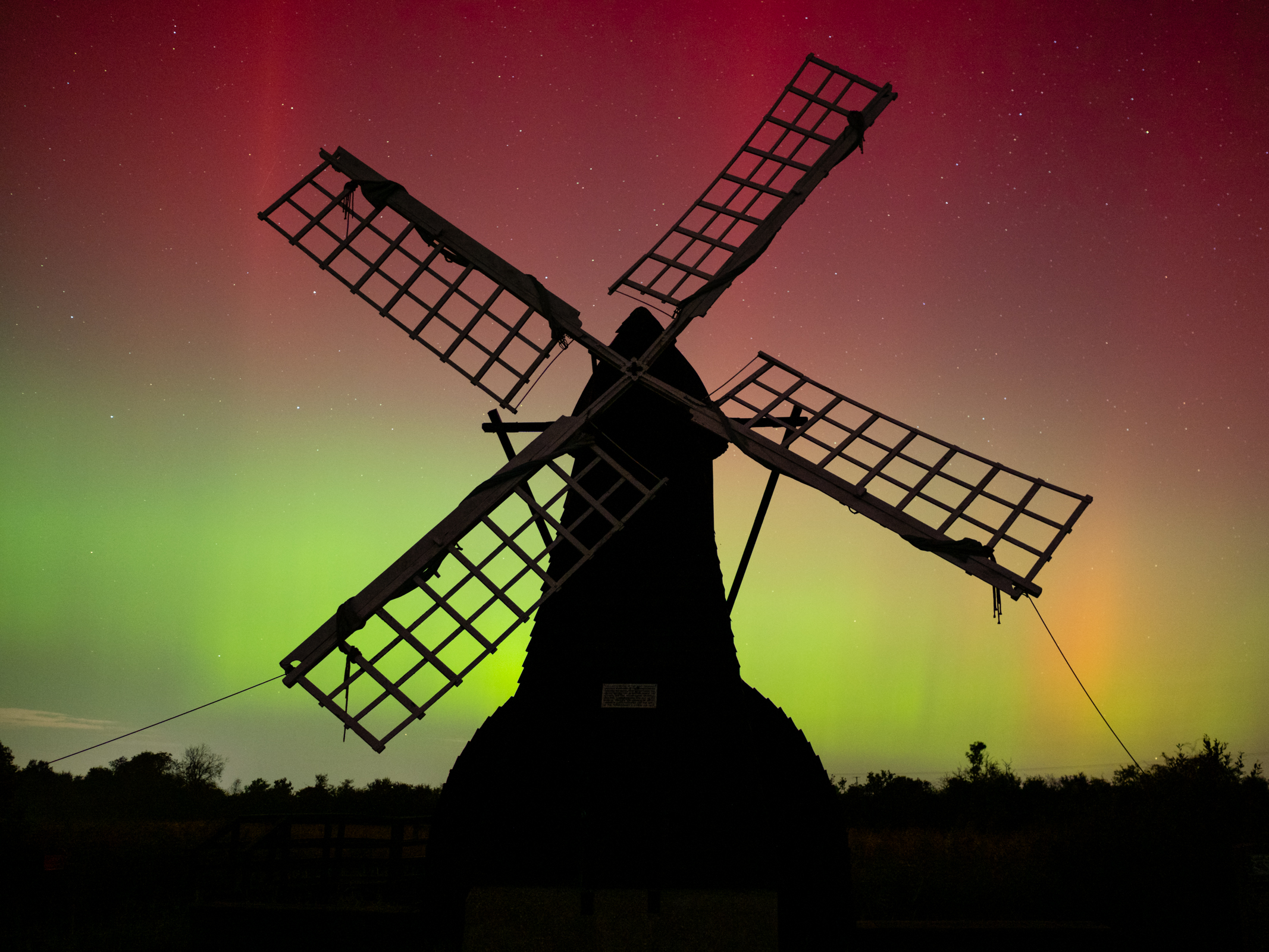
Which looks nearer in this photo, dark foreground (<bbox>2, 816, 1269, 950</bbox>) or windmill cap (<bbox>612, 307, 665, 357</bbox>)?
dark foreground (<bbox>2, 816, 1269, 950</bbox>)

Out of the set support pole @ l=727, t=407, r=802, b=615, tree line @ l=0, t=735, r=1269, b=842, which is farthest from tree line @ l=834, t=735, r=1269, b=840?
support pole @ l=727, t=407, r=802, b=615

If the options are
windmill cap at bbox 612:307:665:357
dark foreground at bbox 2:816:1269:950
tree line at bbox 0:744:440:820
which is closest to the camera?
dark foreground at bbox 2:816:1269:950

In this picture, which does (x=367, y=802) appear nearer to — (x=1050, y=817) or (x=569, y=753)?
(x=1050, y=817)

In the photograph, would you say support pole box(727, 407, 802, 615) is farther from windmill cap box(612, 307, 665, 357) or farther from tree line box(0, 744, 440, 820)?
tree line box(0, 744, 440, 820)

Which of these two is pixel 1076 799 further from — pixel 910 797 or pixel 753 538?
pixel 753 538

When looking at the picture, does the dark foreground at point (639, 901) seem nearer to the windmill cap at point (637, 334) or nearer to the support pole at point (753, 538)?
the support pole at point (753, 538)

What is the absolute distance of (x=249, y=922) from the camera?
36.1 feet

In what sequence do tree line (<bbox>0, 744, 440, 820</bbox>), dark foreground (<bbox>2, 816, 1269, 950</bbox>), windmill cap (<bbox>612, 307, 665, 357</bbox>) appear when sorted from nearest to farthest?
dark foreground (<bbox>2, 816, 1269, 950</bbox>), windmill cap (<bbox>612, 307, 665, 357</bbox>), tree line (<bbox>0, 744, 440, 820</bbox>)

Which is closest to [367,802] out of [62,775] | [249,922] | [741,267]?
[62,775]

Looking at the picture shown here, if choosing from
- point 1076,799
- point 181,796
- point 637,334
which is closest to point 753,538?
point 637,334

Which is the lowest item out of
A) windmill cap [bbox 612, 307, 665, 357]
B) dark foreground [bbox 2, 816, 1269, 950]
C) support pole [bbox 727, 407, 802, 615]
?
dark foreground [bbox 2, 816, 1269, 950]

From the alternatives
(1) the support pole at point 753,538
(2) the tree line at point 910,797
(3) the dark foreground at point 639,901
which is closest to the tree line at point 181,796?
(2) the tree line at point 910,797

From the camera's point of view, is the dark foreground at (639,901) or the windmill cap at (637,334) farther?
the windmill cap at (637,334)

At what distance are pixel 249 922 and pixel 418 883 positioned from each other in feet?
8.18
